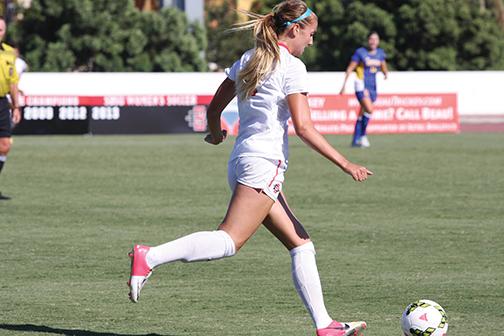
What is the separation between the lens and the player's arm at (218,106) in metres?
6.53

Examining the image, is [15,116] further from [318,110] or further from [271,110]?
[318,110]

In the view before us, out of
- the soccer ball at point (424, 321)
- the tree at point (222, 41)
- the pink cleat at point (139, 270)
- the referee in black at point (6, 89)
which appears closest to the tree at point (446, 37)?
the tree at point (222, 41)

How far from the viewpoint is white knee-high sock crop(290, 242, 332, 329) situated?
636cm

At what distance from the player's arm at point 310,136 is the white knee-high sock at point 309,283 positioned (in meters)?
0.65

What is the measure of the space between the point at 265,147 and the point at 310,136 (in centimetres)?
27

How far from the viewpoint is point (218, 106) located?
21.9 ft

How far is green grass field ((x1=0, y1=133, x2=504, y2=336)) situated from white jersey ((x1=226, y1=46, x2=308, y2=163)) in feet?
4.05

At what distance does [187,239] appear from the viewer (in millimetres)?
6254

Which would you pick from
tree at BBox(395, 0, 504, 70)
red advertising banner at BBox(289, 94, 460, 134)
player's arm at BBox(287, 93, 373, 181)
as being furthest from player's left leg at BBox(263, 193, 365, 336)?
tree at BBox(395, 0, 504, 70)

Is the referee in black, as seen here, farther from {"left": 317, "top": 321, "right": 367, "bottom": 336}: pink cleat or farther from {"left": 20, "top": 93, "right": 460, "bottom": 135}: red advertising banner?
{"left": 20, "top": 93, "right": 460, "bottom": 135}: red advertising banner

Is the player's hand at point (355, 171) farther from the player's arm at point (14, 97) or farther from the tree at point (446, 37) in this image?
the tree at point (446, 37)

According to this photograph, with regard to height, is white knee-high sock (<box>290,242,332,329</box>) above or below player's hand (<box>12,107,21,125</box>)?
above

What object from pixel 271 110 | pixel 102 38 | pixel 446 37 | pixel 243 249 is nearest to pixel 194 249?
pixel 271 110

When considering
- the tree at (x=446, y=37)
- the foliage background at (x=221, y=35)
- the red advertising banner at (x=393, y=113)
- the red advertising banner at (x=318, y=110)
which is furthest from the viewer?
the tree at (x=446, y=37)
